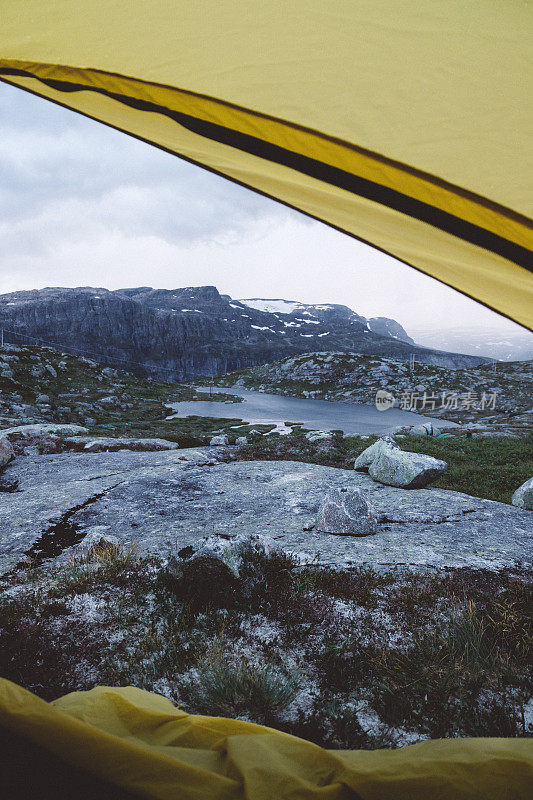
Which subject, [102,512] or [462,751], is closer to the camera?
[462,751]

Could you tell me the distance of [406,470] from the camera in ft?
33.4

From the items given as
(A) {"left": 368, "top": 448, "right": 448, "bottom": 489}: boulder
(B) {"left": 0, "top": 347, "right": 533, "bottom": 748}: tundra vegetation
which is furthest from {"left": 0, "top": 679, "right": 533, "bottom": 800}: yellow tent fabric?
(A) {"left": 368, "top": 448, "right": 448, "bottom": 489}: boulder

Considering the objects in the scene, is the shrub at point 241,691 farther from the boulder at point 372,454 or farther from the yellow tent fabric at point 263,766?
the boulder at point 372,454

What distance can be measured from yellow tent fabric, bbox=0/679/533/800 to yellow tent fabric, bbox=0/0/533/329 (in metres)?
2.85

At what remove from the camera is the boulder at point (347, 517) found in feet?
21.5

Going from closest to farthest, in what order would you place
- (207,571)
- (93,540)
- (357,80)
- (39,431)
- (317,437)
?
(357,80) < (207,571) < (93,540) < (39,431) < (317,437)

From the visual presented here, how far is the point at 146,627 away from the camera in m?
3.69

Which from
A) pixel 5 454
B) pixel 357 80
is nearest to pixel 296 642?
pixel 357 80

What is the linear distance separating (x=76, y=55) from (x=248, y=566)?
5113mm

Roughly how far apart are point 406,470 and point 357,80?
381 inches

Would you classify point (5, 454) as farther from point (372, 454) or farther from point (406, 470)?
point (406, 470)

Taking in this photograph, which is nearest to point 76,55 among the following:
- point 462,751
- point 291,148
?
point 291,148

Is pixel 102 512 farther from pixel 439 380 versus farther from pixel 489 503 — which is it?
pixel 439 380

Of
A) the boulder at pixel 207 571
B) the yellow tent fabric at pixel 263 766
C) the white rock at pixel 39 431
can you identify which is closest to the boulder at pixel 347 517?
the boulder at pixel 207 571
